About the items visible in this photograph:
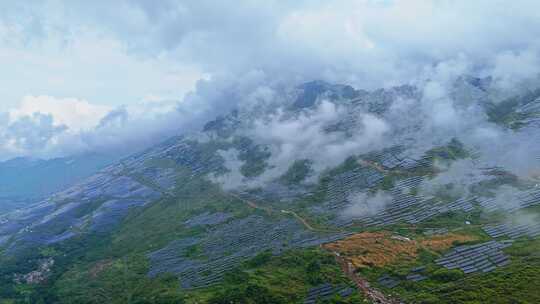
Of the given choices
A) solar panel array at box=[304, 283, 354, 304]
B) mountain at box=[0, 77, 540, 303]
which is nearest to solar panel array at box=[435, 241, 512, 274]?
mountain at box=[0, 77, 540, 303]

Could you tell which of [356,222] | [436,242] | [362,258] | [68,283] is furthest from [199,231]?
[436,242]

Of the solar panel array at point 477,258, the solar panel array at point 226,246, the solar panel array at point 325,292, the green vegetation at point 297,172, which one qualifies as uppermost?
the green vegetation at point 297,172

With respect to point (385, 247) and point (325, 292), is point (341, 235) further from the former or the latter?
point (325, 292)

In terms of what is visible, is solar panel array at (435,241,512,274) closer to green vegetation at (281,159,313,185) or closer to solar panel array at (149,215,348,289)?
solar panel array at (149,215,348,289)

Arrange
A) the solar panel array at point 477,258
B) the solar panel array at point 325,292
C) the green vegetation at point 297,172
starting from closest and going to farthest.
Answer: the solar panel array at point 325,292 < the solar panel array at point 477,258 < the green vegetation at point 297,172

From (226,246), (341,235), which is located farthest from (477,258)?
(226,246)

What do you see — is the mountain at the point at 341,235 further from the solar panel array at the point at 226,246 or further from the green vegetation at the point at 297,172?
the green vegetation at the point at 297,172

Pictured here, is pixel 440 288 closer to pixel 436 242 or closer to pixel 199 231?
pixel 436 242

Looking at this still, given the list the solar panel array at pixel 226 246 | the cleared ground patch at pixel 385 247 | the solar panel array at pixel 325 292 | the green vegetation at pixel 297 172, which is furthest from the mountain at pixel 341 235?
the green vegetation at pixel 297 172
